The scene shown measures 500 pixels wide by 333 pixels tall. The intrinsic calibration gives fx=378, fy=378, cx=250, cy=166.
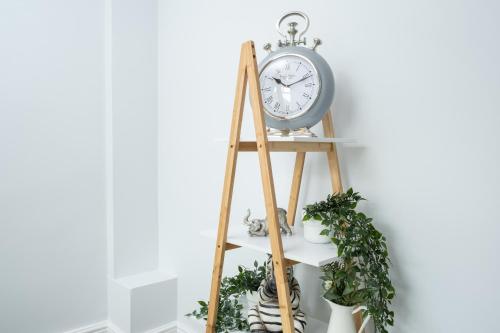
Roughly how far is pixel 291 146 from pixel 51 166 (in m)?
1.32

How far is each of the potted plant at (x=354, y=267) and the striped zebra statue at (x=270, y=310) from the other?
0.13 m

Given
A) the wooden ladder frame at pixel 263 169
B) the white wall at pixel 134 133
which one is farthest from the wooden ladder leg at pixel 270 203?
the white wall at pixel 134 133

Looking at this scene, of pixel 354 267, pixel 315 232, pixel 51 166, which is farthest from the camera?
pixel 51 166

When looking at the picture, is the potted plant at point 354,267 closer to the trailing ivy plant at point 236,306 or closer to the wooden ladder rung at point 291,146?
the wooden ladder rung at point 291,146

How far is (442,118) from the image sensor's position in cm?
106

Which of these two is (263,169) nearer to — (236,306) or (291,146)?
(291,146)

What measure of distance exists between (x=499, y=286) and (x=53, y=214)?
186 cm

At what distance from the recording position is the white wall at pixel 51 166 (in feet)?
5.77

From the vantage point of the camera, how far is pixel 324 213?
3.59 feet

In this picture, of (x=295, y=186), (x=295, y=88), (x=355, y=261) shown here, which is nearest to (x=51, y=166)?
(x=295, y=186)

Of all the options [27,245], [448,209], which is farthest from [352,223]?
[27,245]

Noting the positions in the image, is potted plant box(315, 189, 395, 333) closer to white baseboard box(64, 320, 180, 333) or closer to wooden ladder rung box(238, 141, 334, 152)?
wooden ladder rung box(238, 141, 334, 152)

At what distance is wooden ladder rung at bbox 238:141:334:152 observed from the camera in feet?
3.67

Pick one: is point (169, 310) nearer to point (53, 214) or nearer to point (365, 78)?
point (53, 214)
